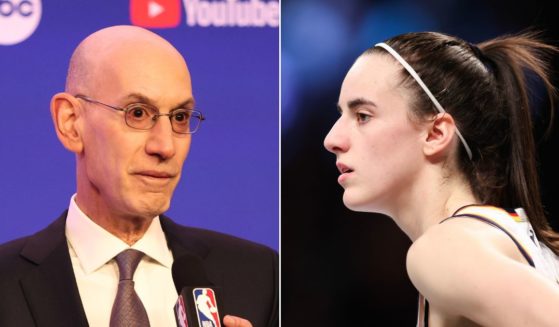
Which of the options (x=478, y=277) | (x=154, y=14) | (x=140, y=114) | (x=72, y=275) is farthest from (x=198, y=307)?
(x=154, y=14)

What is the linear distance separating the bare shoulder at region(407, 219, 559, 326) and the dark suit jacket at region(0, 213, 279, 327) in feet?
2.06

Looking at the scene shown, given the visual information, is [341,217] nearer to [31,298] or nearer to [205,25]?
[205,25]

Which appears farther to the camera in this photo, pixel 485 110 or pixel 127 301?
pixel 127 301

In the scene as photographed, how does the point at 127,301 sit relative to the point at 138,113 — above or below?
below

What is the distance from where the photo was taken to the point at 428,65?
2023mm

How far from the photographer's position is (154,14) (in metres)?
2.69

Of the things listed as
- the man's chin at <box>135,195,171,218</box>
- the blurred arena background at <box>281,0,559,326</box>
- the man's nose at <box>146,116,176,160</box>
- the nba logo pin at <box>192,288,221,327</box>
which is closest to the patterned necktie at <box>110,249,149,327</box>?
the man's chin at <box>135,195,171,218</box>

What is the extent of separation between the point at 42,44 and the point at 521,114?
1.45 m

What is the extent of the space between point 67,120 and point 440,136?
1.01 metres

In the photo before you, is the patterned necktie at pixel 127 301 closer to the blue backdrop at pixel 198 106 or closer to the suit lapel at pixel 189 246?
the suit lapel at pixel 189 246

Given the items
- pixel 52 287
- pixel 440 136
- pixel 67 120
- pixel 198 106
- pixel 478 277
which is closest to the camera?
pixel 478 277

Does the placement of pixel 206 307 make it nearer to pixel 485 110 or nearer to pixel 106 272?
pixel 106 272

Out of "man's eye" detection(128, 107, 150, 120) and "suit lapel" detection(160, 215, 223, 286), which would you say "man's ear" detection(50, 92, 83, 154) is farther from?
"suit lapel" detection(160, 215, 223, 286)

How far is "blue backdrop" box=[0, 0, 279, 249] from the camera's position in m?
2.48
